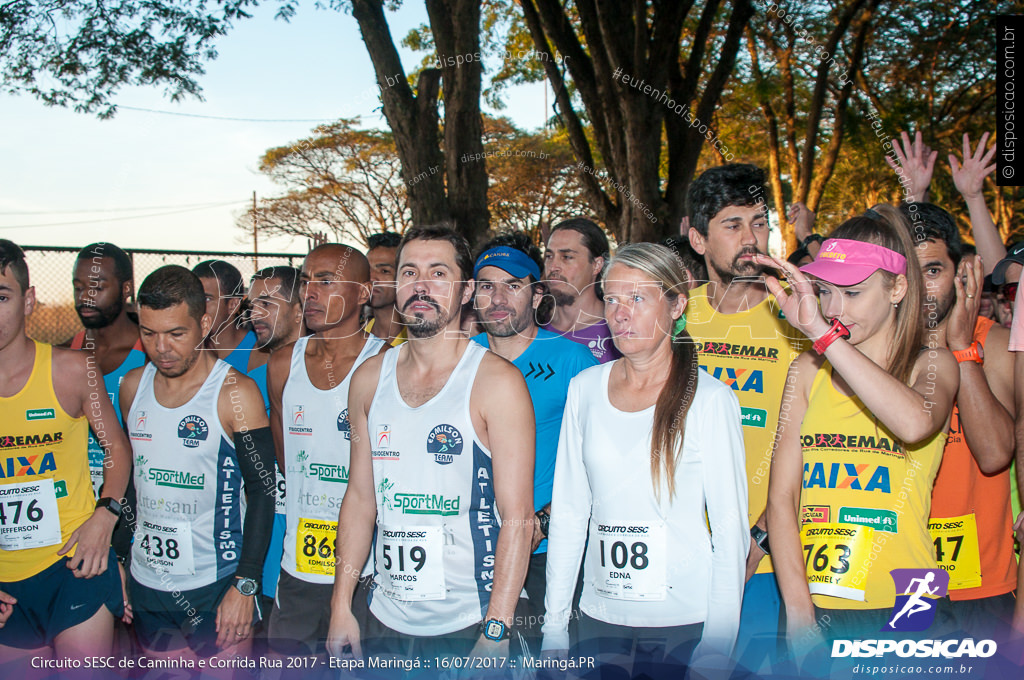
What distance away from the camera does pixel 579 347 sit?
12.2ft

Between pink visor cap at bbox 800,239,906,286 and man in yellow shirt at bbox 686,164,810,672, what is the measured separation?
44 cm

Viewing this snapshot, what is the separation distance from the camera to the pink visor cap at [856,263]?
2545mm

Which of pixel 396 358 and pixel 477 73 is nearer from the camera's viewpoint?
pixel 396 358

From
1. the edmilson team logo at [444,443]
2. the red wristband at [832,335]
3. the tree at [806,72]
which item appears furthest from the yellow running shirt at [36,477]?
the tree at [806,72]

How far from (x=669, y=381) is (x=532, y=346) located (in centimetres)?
116

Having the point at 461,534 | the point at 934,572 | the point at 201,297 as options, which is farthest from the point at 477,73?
the point at 934,572

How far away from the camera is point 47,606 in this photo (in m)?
3.45

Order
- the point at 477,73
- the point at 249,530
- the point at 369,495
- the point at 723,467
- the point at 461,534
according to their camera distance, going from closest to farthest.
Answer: the point at 723,467, the point at 461,534, the point at 369,495, the point at 249,530, the point at 477,73

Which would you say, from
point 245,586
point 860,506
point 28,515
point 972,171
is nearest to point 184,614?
point 245,586

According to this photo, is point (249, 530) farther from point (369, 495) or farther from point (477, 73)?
point (477, 73)

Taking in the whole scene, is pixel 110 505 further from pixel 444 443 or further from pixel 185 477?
pixel 444 443

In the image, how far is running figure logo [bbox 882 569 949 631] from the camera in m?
2.49

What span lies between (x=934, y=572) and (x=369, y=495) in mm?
2098
